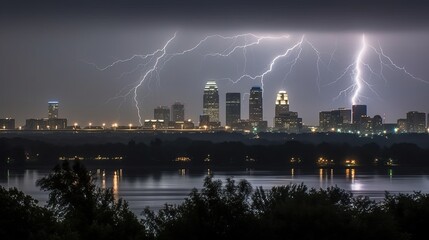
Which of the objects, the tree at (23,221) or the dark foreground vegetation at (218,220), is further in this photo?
the dark foreground vegetation at (218,220)

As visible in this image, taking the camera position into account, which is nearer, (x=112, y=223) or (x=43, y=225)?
(x=43, y=225)

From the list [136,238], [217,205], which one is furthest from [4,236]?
[217,205]

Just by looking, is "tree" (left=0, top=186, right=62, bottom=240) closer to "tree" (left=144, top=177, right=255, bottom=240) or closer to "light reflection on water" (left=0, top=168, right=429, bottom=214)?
"tree" (left=144, top=177, right=255, bottom=240)

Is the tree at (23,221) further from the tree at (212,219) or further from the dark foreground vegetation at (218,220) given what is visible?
the tree at (212,219)

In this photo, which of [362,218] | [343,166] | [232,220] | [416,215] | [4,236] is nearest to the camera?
[4,236]

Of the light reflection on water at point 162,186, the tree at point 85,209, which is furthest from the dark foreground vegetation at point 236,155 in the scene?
the tree at point 85,209

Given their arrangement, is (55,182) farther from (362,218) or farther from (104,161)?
(104,161)

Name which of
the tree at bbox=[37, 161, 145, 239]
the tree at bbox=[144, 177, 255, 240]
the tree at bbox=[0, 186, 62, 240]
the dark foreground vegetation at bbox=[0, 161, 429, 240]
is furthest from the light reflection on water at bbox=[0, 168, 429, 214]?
the tree at bbox=[0, 186, 62, 240]
